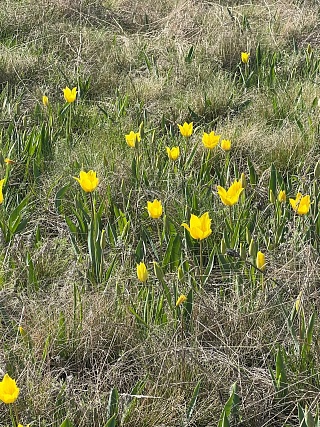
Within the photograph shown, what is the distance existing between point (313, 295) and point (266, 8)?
352 cm

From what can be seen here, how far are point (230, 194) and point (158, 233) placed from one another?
330 millimetres

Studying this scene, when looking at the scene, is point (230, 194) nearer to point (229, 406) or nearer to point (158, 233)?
point (158, 233)

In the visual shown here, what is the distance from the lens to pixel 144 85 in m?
3.78

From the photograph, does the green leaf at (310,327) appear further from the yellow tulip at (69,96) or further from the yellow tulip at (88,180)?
the yellow tulip at (69,96)

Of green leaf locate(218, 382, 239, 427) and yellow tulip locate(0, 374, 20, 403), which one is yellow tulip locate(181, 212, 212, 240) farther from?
yellow tulip locate(0, 374, 20, 403)

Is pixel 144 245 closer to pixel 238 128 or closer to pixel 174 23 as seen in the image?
pixel 238 128

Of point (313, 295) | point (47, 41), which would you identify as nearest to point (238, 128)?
point (313, 295)

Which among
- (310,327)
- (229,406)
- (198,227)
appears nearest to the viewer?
(229,406)

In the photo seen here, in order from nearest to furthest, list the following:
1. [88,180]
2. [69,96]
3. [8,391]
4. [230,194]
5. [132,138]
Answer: [8,391]
[230,194]
[88,180]
[132,138]
[69,96]

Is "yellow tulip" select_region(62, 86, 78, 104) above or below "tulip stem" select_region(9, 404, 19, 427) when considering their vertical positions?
above

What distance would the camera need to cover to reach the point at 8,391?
145 cm

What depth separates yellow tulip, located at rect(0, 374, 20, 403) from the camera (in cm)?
143

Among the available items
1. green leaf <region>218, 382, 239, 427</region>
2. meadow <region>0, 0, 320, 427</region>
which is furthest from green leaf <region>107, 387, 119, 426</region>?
green leaf <region>218, 382, 239, 427</region>

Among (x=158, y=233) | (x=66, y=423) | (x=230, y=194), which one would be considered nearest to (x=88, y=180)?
(x=158, y=233)
